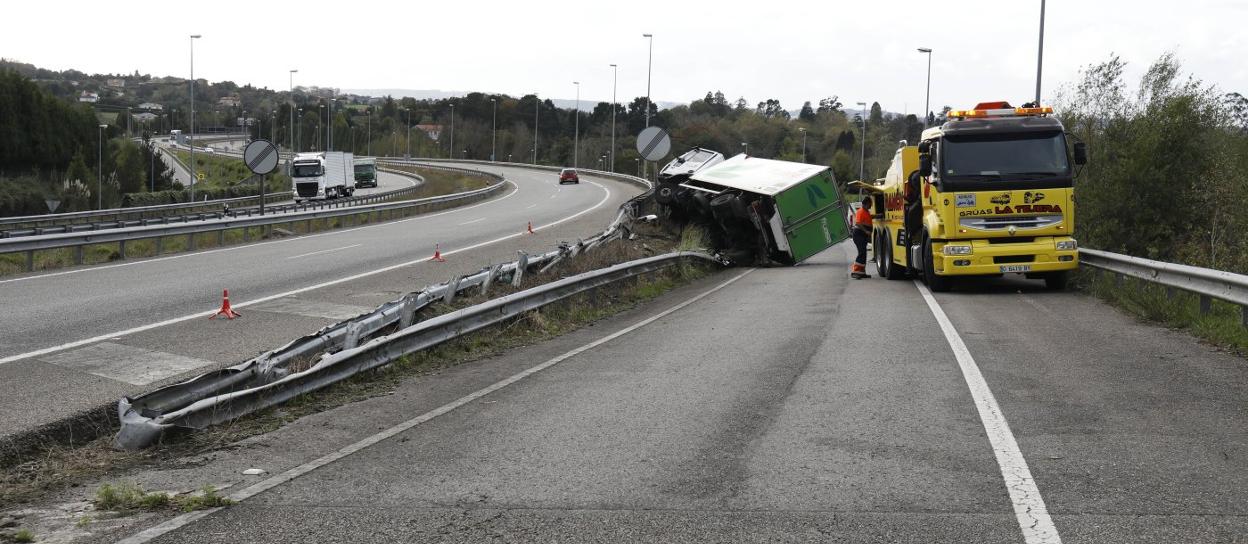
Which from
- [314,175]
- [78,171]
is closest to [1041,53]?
[314,175]

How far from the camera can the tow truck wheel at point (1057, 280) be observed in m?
17.8

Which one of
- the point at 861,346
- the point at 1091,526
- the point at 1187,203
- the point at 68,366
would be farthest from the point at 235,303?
the point at 1187,203

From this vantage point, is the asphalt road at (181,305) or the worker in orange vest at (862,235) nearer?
the asphalt road at (181,305)

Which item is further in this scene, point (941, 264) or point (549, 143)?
point (549, 143)

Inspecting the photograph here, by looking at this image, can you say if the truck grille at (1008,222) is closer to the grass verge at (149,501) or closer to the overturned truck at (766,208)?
the overturned truck at (766,208)

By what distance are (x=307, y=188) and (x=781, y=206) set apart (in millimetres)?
45973

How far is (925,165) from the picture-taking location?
17.8m

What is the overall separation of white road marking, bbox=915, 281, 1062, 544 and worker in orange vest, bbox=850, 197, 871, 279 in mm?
11843

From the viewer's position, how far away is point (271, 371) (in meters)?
8.16

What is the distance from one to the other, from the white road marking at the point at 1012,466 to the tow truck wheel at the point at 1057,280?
838 cm

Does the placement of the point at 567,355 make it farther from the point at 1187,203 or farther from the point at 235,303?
the point at 1187,203

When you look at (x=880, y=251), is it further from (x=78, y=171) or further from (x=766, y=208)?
(x=78, y=171)

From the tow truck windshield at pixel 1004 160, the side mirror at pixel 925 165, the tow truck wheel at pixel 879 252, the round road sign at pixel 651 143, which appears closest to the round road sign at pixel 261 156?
the round road sign at pixel 651 143

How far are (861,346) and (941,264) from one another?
6782 millimetres
